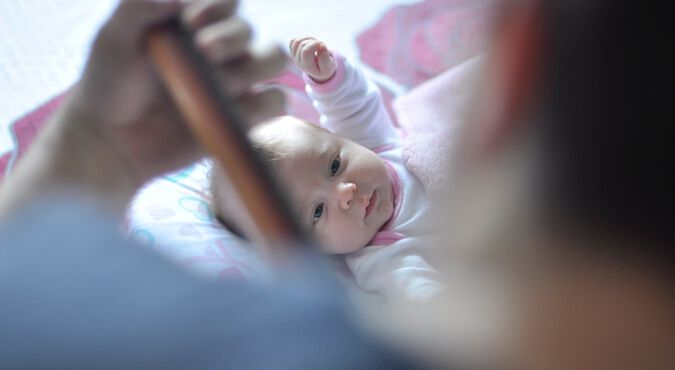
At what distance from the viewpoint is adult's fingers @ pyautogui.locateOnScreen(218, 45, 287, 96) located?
31cm

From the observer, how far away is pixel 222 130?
0.69 feet

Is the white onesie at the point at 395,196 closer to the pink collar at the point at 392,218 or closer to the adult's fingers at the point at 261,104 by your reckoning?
the pink collar at the point at 392,218

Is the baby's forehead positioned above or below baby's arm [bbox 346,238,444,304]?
above

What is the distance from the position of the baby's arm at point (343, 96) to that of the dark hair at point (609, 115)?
39 cm

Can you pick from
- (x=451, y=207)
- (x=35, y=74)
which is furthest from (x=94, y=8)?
(x=451, y=207)

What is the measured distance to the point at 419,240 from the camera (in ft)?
1.72

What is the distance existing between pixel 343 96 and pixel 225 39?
0.95 feet

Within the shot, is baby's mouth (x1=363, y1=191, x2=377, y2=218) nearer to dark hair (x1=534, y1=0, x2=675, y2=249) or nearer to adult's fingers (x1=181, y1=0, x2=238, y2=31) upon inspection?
adult's fingers (x1=181, y1=0, x2=238, y2=31)

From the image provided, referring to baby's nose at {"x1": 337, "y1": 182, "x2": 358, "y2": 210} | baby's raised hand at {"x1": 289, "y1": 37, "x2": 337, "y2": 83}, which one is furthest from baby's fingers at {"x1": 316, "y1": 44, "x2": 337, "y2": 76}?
baby's nose at {"x1": 337, "y1": 182, "x2": 358, "y2": 210}

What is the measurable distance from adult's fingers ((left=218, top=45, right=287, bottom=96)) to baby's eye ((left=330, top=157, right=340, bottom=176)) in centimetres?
18

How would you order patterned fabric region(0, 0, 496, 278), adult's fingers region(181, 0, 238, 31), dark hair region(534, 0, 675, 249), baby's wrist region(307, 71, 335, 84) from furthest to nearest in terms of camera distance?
baby's wrist region(307, 71, 335, 84)
patterned fabric region(0, 0, 496, 278)
adult's fingers region(181, 0, 238, 31)
dark hair region(534, 0, 675, 249)

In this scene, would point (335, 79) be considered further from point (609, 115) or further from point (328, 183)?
point (609, 115)

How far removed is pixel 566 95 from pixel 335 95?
42 centimetres

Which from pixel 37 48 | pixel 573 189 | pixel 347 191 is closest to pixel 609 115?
pixel 573 189
